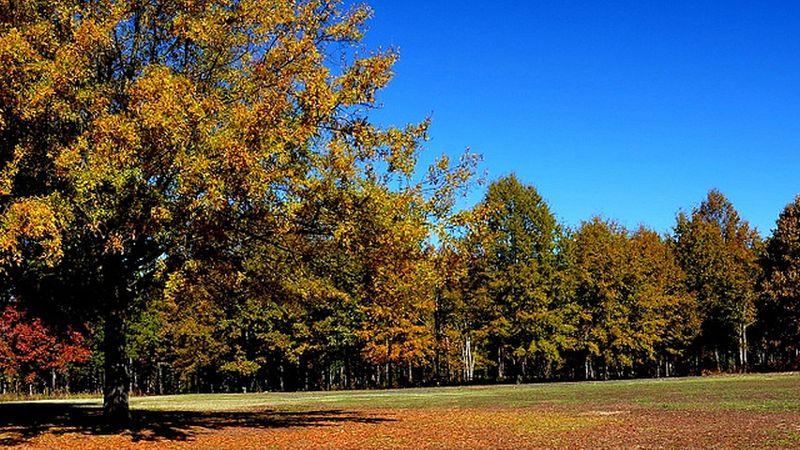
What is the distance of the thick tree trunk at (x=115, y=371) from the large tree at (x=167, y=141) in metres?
0.06

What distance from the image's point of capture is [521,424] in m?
22.7

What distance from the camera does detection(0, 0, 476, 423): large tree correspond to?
1703cm

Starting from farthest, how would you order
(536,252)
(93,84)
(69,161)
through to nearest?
(536,252)
(93,84)
(69,161)

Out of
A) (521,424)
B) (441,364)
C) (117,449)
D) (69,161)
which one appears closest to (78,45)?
(69,161)

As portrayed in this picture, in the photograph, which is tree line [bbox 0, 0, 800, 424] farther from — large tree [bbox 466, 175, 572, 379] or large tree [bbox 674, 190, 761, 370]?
large tree [bbox 674, 190, 761, 370]

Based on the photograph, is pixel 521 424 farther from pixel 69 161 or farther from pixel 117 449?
pixel 69 161

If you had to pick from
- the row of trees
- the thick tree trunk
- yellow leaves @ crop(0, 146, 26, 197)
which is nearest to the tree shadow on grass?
the thick tree trunk

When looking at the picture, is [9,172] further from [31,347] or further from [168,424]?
[31,347]

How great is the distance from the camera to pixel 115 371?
2423 cm

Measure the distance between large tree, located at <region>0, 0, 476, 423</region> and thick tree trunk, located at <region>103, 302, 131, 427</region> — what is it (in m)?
0.06

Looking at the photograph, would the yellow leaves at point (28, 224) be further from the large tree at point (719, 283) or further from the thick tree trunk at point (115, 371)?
the large tree at point (719, 283)

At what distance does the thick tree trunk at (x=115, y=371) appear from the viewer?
2409cm

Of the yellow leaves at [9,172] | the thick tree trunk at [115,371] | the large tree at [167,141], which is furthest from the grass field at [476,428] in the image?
the yellow leaves at [9,172]

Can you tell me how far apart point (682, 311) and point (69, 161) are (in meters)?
66.2
